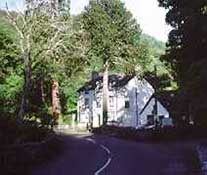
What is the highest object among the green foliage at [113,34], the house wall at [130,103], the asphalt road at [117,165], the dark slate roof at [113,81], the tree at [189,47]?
the green foliage at [113,34]

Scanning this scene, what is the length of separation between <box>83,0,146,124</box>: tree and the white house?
8.43 meters

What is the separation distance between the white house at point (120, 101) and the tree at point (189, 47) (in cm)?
4823

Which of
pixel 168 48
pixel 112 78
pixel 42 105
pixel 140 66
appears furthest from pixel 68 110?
pixel 168 48

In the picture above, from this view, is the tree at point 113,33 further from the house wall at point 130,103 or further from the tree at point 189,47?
the tree at point 189,47

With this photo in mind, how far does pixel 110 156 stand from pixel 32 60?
22.4m

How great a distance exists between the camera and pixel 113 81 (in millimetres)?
99250

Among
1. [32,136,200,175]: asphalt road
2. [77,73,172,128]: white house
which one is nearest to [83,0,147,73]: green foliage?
[77,73,172,128]: white house

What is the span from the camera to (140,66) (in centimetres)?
8606

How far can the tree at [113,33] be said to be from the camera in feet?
262

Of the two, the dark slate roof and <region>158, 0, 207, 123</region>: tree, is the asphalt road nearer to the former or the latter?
<region>158, 0, 207, 123</region>: tree

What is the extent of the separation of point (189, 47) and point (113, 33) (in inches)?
1704

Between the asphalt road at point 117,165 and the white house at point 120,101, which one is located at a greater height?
the white house at point 120,101

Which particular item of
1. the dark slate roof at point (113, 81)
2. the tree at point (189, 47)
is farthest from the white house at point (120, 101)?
the tree at point (189, 47)

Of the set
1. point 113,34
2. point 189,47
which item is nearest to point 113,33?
point 113,34
